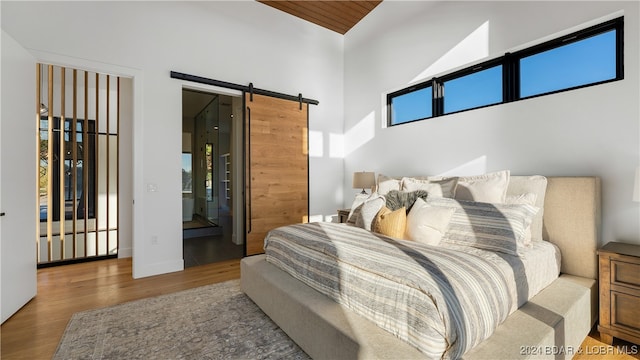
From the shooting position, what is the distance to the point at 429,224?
6.88ft

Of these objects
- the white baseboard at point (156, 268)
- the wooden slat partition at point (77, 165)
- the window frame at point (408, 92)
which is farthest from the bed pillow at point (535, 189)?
the wooden slat partition at point (77, 165)

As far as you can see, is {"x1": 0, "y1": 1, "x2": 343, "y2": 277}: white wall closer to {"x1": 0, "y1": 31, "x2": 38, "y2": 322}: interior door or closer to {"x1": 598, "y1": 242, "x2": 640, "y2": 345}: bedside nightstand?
{"x1": 0, "y1": 31, "x2": 38, "y2": 322}: interior door

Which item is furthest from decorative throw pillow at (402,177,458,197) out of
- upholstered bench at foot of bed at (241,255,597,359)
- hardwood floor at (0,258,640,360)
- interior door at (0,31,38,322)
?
interior door at (0,31,38,322)

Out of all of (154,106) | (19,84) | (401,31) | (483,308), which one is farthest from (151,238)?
(401,31)

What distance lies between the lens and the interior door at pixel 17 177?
2188 mm

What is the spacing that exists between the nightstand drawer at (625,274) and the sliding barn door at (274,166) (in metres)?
3.48

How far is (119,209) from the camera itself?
3.93 meters

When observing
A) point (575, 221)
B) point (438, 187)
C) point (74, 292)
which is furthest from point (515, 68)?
point (74, 292)

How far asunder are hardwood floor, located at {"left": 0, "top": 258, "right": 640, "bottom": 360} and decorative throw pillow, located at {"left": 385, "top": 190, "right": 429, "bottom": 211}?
1.42 m

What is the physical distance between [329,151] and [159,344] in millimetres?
3571

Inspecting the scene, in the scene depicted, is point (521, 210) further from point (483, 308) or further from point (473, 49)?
point (473, 49)

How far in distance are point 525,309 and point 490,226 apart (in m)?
0.55

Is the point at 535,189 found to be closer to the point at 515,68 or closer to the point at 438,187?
the point at 438,187

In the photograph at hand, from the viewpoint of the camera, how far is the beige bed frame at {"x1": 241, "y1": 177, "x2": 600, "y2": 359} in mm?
1259
